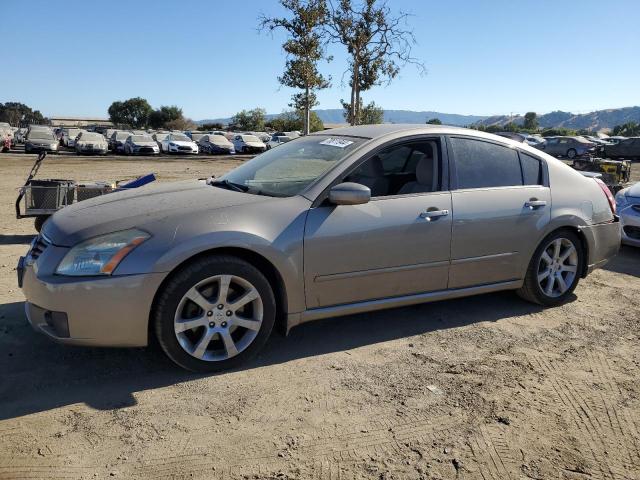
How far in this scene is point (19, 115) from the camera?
319 ft

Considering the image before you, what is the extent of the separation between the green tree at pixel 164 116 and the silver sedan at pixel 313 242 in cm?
8250

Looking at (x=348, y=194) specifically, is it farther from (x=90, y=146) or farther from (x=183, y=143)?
(x=183, y=143)

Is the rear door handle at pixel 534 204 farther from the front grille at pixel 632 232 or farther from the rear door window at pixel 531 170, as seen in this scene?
the front grille at pixel 632 232

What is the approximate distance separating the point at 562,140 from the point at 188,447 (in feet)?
119

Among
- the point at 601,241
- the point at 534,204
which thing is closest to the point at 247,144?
the point at 601,241

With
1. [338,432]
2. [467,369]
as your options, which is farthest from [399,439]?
[467,369]

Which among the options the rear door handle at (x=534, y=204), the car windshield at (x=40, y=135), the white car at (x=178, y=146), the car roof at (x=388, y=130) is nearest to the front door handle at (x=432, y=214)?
the car roof at (x=388, y=130)

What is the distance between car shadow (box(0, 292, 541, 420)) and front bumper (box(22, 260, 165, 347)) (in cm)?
28

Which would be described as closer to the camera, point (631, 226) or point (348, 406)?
point (348, 406)

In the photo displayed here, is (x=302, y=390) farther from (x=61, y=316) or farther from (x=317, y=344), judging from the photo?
(x=61, y=316)

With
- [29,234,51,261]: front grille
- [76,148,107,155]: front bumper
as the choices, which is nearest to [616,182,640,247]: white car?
[29,234,51,261]: front grille

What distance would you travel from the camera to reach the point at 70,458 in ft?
8.45

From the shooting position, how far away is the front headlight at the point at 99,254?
3.19 meters

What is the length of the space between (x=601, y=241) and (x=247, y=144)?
34.0 m
